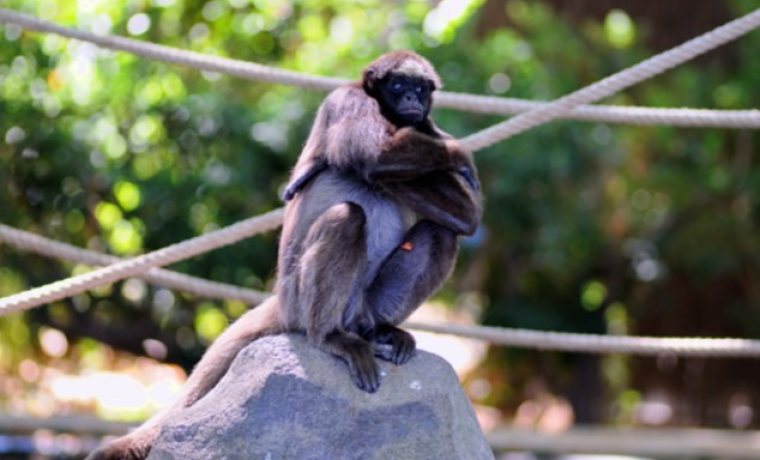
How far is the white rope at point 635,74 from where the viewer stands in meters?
6.71

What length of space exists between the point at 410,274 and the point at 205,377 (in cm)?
88

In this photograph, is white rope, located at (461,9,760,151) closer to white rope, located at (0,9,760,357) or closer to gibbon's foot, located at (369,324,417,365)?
white rope, located at (0,9,760,357)

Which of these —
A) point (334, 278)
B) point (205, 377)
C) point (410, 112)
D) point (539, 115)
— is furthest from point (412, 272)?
point (539, 115)

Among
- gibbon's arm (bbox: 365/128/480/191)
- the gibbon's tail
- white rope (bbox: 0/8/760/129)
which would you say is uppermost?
white rope (bbox: 0/8/760/129)

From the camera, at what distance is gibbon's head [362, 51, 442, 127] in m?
5.01

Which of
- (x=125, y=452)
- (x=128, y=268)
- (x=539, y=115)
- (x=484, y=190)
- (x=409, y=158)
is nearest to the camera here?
(x=409, y=158)

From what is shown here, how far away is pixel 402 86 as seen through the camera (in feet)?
16.4

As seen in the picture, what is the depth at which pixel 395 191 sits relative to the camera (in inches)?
196

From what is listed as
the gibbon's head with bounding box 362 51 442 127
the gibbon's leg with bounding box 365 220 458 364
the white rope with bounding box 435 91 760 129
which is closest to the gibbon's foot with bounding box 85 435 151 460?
the gibbon's leg with bounding box 365 220 458 364

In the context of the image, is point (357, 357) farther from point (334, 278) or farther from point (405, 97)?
point (405, 97)

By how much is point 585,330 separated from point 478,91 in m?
2.76

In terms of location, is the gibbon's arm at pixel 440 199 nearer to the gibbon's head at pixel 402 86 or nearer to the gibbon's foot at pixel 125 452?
the gibbon's head at pixel 402 86

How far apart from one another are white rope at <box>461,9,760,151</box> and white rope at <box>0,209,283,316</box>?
3.83ft

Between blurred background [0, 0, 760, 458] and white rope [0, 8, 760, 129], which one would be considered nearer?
white rope [0, 8, 760, 129]
